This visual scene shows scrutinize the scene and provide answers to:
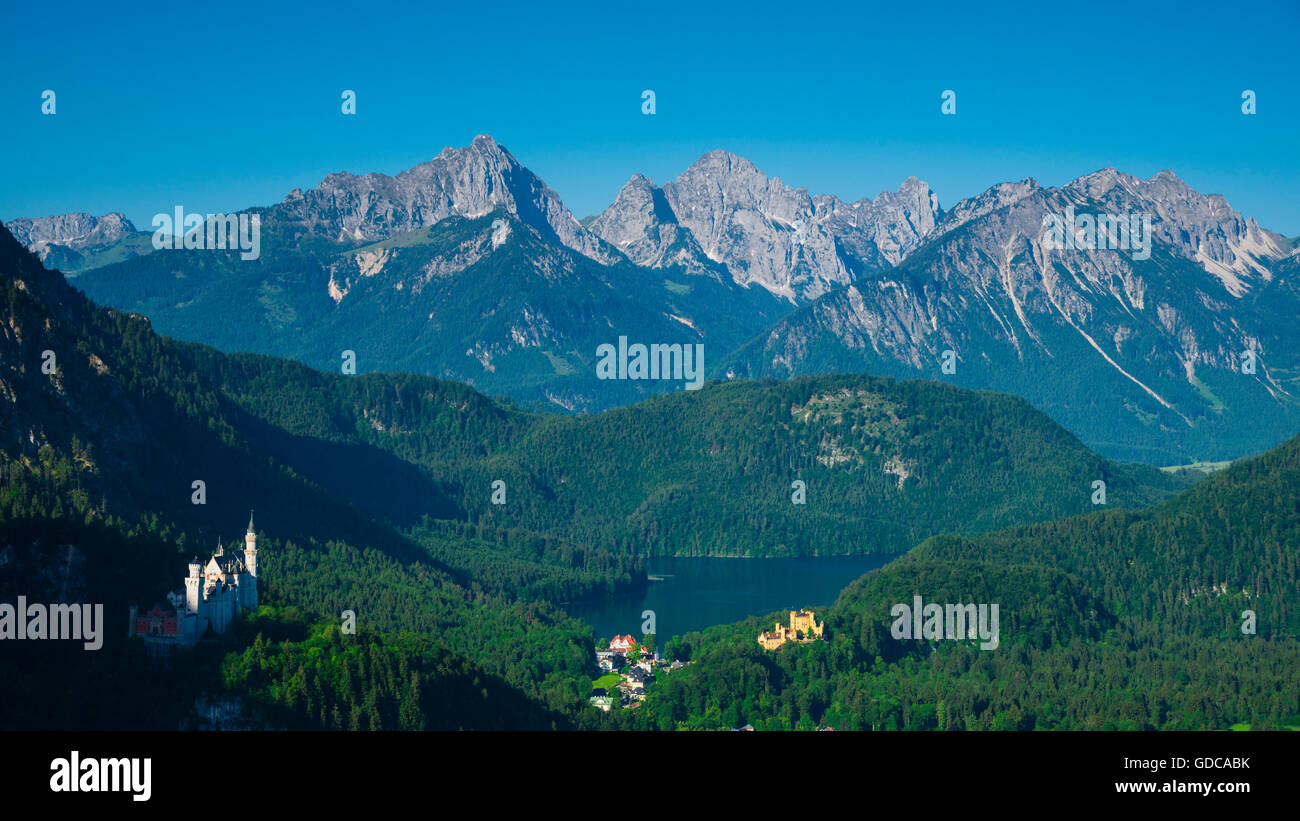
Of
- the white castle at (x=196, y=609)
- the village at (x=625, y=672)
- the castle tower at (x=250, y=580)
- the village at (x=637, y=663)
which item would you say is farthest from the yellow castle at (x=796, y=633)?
the white castle at (x=196, y=609)

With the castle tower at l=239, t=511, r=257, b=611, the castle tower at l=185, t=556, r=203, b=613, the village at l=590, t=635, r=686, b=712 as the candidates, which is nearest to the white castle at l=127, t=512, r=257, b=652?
the castle tower at l=185, t=556, r=203, b=613

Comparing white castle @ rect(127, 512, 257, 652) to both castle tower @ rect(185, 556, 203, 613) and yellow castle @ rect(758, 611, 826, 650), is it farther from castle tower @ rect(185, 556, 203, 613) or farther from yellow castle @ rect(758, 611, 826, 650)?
yellow castle @ rect(758, 611, 826, 650)

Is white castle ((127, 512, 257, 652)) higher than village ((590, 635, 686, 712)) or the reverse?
higher

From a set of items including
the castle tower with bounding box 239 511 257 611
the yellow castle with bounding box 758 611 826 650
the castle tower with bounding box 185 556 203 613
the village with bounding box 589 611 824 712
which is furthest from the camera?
the yellow castle with bounding box 758 611 826 650

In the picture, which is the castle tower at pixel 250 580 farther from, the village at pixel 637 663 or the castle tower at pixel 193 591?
the village at pixel 637 663

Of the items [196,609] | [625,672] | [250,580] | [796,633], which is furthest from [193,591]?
[796,633]
